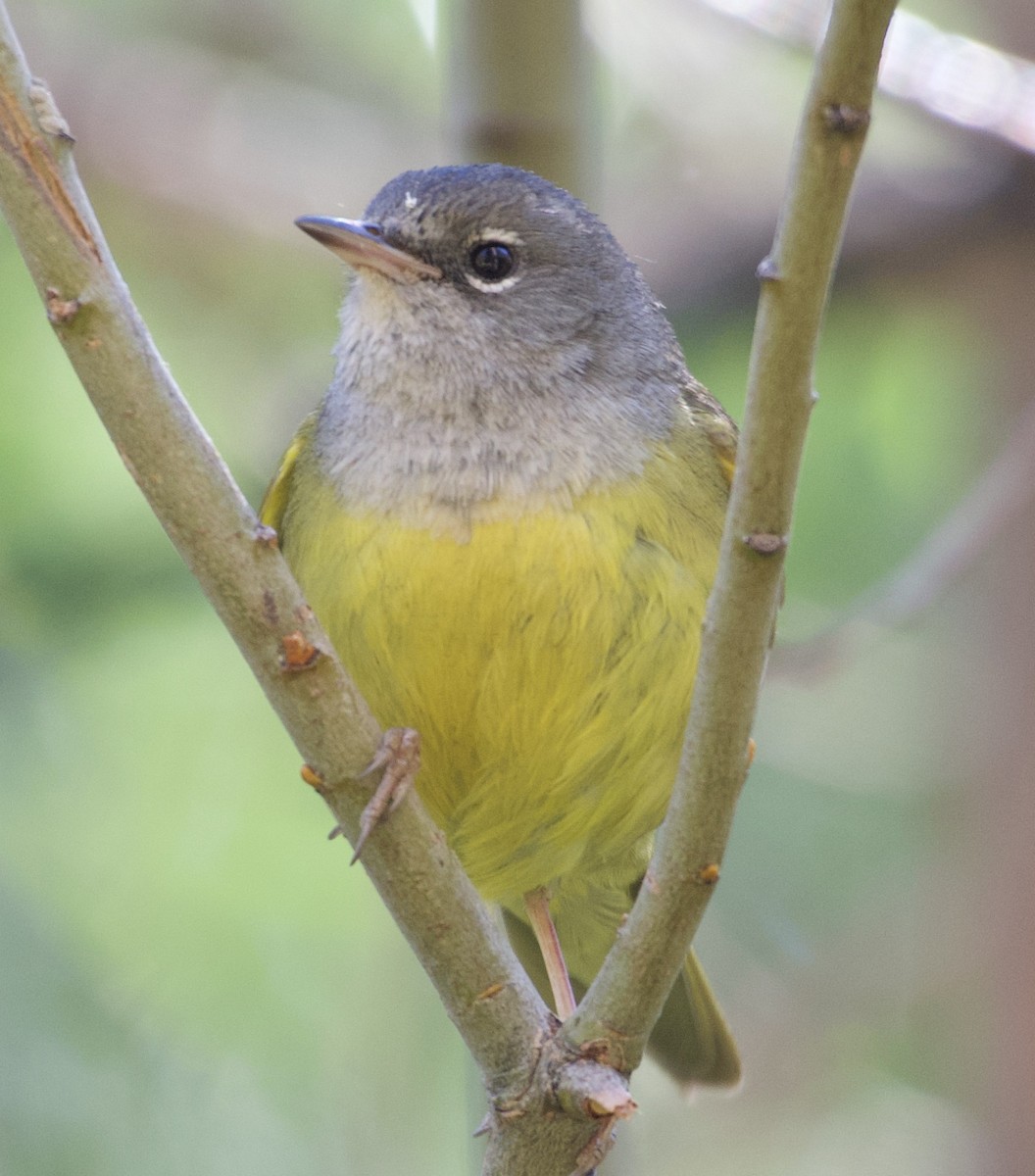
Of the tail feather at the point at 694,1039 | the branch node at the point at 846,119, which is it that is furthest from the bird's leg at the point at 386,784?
the tail feather at the point at 694,1039

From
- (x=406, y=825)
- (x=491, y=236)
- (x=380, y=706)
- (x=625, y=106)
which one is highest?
(x=625, y=106)

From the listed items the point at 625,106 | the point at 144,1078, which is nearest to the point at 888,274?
the point at 625,106

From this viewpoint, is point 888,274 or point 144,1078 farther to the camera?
point 888,274

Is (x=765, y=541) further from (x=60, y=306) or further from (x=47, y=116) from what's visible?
(x=47, y=116)

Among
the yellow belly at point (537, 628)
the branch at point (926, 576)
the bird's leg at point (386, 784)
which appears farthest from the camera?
the branch at point (926, 576)

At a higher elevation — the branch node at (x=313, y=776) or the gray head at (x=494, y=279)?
the gray head at (x=494, y=279)

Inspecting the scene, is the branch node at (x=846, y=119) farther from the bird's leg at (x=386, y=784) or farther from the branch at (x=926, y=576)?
the branch at (x=926, y=576)

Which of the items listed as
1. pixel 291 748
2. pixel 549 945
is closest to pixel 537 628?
pixel 549 945

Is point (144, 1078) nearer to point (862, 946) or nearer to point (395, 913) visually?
point (395, 913)
